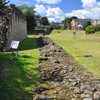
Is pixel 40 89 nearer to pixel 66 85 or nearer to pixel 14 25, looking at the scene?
pixel 66 85

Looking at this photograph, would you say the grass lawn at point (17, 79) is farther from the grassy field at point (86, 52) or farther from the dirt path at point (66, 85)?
the grassy field at point (86, 52)

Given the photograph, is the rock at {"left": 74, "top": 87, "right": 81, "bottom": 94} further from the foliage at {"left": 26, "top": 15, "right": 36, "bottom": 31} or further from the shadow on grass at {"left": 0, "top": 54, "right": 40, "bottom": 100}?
the foliage at {"left": 26, "top": 15, "right": 36, "bottom": 31}

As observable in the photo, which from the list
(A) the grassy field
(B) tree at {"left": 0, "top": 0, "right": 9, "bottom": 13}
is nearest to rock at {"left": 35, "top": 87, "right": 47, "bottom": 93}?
(A) the grassy field

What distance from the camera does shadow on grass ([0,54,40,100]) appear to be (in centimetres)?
1251

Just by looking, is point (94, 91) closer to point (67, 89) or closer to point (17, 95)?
point (67, 89)

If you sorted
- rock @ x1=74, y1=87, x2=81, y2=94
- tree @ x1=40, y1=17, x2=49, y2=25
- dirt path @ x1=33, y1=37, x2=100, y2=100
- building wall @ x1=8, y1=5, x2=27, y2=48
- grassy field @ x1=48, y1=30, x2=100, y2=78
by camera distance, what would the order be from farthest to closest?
tree @ x1=40, y1=17, x2=49, y2=25 < building wall @ x1=8, y1=5, x2=27, y2=48 < grassy field @ x1=48, y1=30, x2=100, y2=78 < rock @ x1=74, y1=87, x2=81, y2=94 < dirt path @ x1=33, y1=37, x2=100, y2=100

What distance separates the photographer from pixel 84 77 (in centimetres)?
1647

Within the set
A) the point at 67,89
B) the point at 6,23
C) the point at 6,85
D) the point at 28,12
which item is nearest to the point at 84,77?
the point at 67,89

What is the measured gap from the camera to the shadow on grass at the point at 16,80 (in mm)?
12508

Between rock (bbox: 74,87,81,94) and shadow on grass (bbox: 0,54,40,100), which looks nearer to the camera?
shadow on grass (bbox: 0,54,40,100)

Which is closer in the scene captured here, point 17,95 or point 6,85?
point 17,95

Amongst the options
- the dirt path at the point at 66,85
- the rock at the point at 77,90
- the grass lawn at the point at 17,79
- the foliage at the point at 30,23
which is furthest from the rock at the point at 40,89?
the foliage at the point at 30,23

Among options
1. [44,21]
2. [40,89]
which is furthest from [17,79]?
[44,21]

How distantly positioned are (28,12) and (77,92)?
105m
